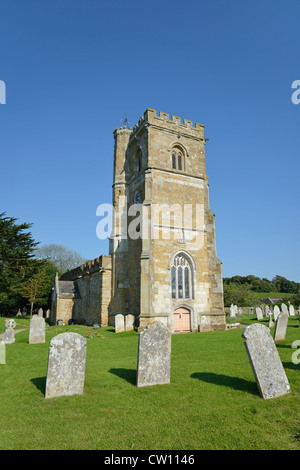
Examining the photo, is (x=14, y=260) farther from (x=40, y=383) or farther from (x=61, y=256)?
(x=40, y=383)

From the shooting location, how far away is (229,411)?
498cm

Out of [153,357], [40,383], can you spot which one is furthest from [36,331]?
[153,357]

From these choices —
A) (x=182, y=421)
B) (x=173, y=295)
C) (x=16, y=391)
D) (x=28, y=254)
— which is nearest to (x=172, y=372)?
(x=182, y=421)

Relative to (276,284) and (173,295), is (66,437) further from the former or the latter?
(276,284)

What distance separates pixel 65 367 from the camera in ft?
20.7

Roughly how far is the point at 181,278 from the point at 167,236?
3063 mm

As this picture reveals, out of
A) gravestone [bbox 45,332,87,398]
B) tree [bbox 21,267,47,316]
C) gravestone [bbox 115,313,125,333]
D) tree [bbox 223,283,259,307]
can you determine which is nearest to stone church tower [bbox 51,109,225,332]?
gravestone [bbox 115,313,125,333]

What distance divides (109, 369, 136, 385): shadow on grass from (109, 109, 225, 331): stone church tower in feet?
30.8

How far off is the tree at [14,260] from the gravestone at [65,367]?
3063cm

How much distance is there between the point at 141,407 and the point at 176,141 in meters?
19.6

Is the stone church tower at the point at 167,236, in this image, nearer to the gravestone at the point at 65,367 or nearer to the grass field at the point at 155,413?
the grass field at the point at 155,413

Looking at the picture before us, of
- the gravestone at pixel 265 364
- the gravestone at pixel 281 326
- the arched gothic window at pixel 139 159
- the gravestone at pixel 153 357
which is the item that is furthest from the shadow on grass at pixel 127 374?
the arched gothic window at pixel 139 159

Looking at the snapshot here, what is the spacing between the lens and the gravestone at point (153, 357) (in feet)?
21.9
